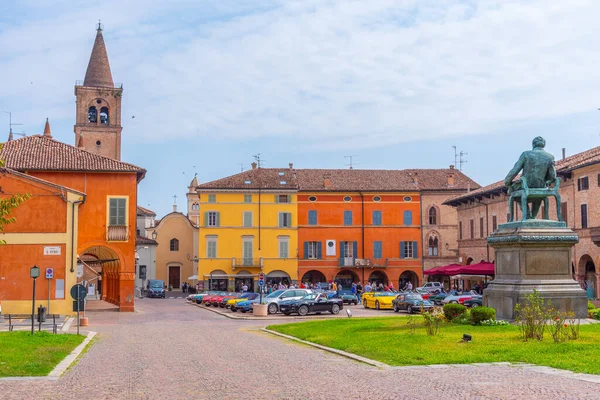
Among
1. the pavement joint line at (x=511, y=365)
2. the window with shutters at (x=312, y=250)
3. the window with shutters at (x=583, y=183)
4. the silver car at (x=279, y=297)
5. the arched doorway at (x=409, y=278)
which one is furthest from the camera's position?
the arched doorway at (x=409, y=278)

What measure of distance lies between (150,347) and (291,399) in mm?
10483

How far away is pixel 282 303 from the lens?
38219mm

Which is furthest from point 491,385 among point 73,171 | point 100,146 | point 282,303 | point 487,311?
point 100,146

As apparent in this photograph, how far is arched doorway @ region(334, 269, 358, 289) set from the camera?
7219cm

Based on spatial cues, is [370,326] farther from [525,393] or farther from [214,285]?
[214,285]

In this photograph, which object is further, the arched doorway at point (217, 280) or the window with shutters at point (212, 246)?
the window with shutters at point (212, 246)

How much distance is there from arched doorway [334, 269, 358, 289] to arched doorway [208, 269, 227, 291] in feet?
33.6

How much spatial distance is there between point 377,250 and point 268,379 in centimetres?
6010

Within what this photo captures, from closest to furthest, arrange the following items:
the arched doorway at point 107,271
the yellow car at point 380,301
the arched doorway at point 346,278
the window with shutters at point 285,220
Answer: the yellow car at point 380,301 → the arched doorway at point 107,271 → the window with shutters at point 285,220 → the arched doorway at point 346,278

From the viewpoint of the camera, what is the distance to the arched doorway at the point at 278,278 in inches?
2805

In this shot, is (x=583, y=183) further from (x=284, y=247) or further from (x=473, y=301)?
(x=284, y=247)

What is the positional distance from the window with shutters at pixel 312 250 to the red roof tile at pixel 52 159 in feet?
95.2

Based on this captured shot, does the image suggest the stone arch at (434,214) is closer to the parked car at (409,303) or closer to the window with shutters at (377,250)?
the window with shutters at (377,250)

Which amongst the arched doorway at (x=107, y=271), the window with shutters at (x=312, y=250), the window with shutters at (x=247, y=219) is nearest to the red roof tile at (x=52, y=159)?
the arched doorway at (x=107, y=271)
